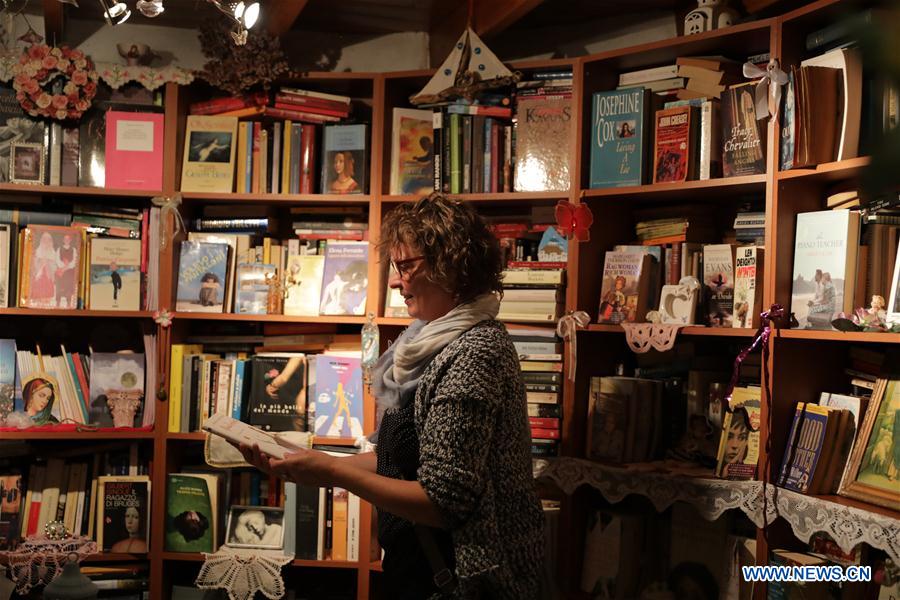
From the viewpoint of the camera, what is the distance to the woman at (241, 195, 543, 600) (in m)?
1.50

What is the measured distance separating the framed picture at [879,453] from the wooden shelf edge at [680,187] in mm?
606

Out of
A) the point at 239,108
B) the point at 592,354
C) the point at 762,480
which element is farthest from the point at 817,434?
the point at 239,108

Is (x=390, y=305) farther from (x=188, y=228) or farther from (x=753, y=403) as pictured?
(x=753, y=403)

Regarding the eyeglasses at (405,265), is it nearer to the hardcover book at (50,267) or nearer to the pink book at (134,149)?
the pink book at (134,149)

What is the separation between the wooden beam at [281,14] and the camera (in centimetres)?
263

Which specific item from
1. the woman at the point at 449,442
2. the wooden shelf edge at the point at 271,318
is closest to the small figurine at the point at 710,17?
the woman at the point at 449,442

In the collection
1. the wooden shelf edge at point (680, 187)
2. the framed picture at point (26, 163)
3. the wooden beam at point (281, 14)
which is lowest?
the wooden shelf edge at point (680, 187)

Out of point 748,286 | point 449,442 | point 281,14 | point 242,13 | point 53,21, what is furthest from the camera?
point 53,21

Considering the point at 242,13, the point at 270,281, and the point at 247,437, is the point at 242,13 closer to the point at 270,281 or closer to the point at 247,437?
the point at 247,437

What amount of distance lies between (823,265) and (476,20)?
144cm

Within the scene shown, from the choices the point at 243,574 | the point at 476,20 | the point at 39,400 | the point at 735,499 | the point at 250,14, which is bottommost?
the point at 243,574

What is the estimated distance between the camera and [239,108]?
289cm

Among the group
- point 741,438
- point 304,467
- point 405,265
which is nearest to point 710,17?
point 741,438

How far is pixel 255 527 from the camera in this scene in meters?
2.82
